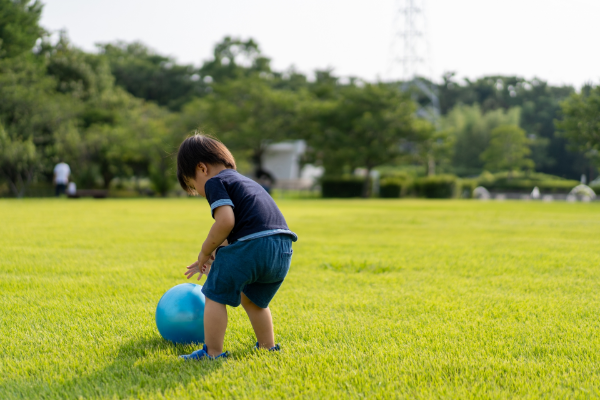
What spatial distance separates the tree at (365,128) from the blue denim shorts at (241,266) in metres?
28.0

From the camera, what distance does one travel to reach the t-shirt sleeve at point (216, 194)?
2713 mm

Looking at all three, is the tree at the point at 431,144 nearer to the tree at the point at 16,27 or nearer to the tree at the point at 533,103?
the tree at the point at 16,27

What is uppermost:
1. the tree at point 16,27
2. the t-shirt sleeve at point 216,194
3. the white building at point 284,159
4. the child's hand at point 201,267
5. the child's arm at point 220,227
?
the tree at point 16,27

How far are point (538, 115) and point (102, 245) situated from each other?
69.9 m

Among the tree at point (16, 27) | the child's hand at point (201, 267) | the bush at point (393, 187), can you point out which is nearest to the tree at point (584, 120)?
the bush at point (393, 187)

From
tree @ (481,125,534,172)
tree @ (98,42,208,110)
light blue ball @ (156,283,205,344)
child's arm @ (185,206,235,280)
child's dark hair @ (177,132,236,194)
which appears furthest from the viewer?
tree @ (98,42,208,110)

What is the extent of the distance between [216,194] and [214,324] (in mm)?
734

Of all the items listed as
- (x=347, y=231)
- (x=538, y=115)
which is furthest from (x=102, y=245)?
(x=538, y=115)

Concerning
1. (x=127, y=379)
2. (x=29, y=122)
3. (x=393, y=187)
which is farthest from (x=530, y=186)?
(x=127, y=379)

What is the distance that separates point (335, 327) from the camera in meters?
3.55

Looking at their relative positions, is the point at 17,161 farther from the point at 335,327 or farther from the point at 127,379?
the point at 127,379

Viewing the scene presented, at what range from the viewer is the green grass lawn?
2541 mm

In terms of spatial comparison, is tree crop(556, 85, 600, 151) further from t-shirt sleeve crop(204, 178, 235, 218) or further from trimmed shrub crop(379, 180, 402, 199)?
t-shirt sleeve crop(204, 178, 235, 218)

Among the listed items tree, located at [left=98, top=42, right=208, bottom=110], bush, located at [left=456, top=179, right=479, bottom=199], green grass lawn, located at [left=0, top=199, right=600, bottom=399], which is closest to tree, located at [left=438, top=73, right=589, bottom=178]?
bush, located at [left=456, top=179, right=479, bottom=199]
